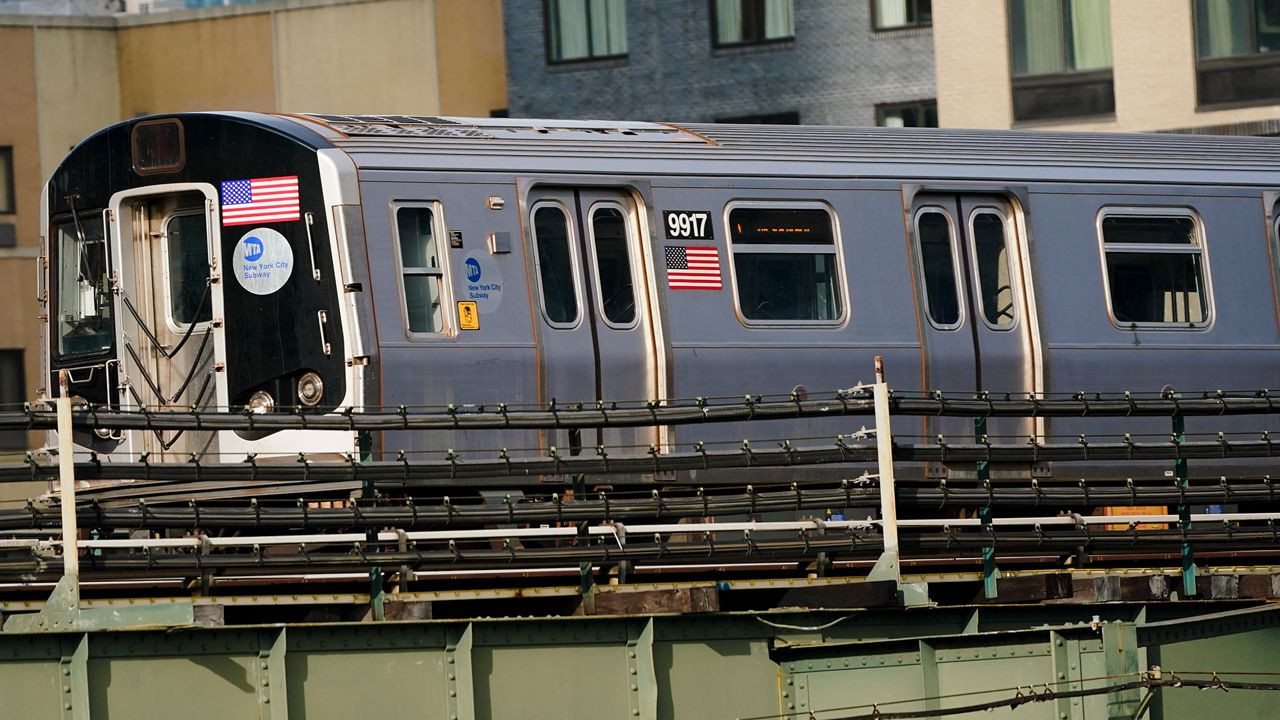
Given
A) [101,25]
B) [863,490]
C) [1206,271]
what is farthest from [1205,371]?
[101,25]

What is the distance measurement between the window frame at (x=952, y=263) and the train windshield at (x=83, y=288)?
6.00 m

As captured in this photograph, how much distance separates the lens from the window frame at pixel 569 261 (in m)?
14.0

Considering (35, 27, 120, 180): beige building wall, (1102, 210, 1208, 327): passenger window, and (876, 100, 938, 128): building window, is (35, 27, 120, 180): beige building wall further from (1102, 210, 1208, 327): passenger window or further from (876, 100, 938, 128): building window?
(1102, 210, 1208, 327): passenger window

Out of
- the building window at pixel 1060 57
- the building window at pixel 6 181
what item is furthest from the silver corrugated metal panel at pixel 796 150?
the building window at pixel 6 181

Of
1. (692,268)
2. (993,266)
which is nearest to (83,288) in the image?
(692,268)

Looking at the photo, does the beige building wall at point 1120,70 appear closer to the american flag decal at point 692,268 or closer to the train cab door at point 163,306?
the american flag decal at point 692,268

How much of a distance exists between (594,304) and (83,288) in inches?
149

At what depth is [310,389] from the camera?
44.0 ft

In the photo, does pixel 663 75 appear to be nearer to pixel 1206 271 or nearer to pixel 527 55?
pixel 527 55

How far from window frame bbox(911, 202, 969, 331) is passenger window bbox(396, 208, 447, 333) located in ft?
12.5

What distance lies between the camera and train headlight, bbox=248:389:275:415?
44.8 feet

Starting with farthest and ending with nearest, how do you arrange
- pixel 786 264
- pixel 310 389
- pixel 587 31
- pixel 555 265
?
pixel 587 31
pixel 786 264
pixel 555 265
pixel 310 389

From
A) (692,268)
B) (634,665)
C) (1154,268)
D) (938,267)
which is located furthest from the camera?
(1154,268)

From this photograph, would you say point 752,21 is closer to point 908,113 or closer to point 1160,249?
point 908,113
